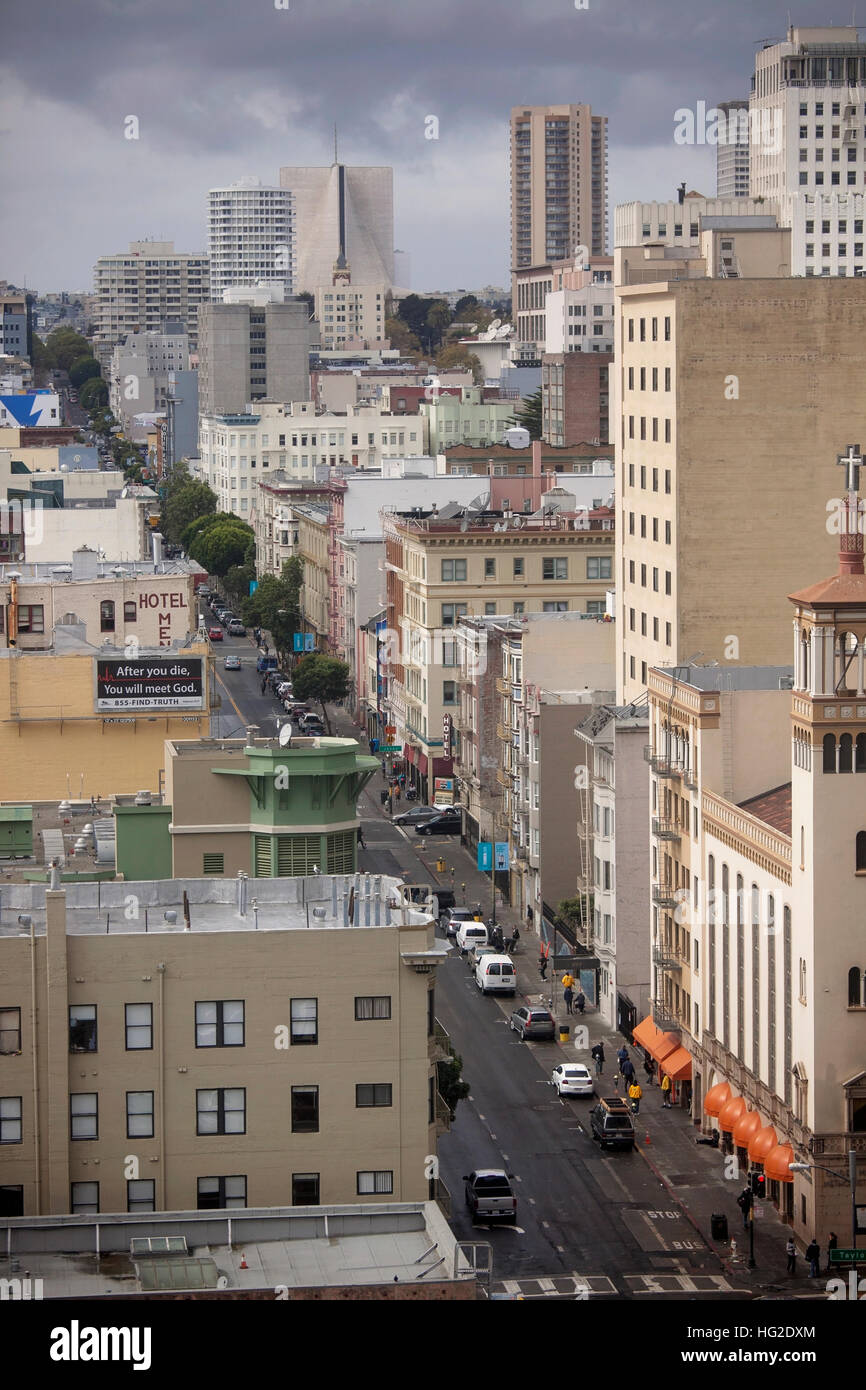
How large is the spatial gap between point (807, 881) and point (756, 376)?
32209 mm

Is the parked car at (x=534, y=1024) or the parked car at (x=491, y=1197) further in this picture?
the parked car at (x=534, y=1024)

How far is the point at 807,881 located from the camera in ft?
163

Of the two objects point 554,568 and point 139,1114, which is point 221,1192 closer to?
point 139,1114

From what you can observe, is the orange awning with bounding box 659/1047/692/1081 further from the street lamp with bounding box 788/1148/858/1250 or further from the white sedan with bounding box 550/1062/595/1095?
the street lamp with bounding box 788/1148/858/1250

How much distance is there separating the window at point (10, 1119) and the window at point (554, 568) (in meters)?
77.8

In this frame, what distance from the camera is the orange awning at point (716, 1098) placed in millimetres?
56441

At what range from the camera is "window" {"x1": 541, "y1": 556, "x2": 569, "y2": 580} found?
359 ft

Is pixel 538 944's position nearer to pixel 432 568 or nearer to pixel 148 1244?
pixel 432 568

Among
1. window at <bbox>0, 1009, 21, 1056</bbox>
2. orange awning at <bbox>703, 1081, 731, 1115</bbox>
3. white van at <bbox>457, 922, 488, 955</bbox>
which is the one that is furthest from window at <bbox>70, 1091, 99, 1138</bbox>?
white van at <bbox>457, 922, 488, 955</bbox>

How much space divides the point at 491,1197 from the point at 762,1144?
21.2 ft

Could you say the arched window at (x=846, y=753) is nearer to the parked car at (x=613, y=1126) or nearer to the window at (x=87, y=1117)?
the parked car at (x=613, y=1126)

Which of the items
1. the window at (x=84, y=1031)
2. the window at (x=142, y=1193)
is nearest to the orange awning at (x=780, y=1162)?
the window at (x=142, y=1193)

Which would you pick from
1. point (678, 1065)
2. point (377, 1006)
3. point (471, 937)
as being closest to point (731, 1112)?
point (678, 1065)
